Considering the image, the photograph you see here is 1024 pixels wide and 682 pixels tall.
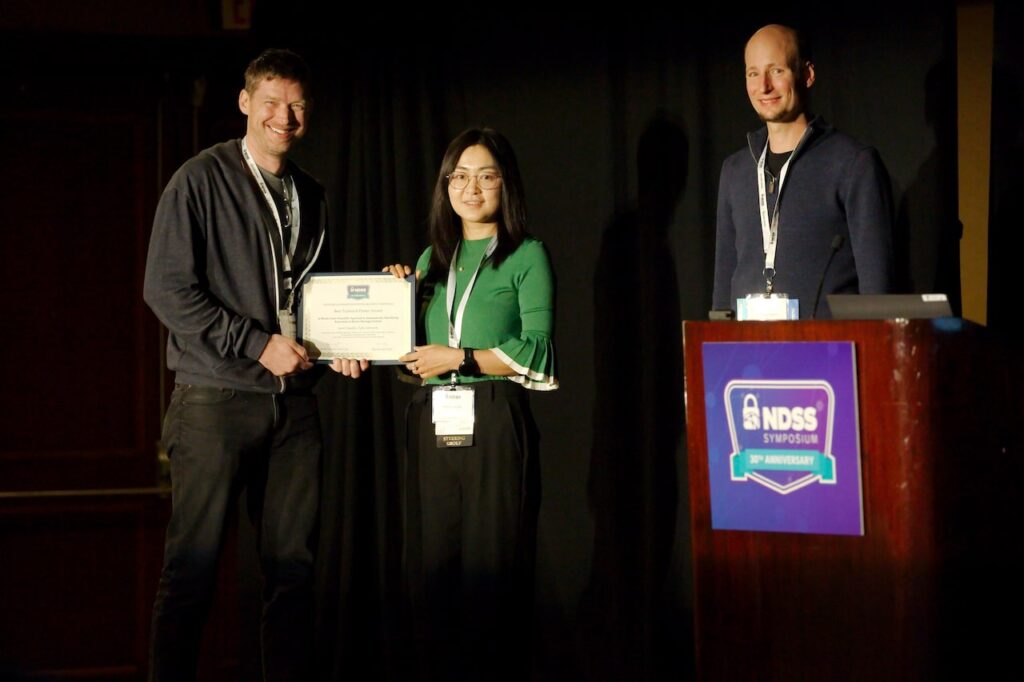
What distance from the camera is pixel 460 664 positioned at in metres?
2.92

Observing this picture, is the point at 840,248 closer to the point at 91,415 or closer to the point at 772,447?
the point at 772,447

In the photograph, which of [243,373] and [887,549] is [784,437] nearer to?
[887,549]

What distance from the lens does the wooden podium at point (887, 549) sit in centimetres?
195

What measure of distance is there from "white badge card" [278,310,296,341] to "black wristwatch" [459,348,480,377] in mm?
468

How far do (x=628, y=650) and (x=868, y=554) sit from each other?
194cm

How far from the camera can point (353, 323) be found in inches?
114

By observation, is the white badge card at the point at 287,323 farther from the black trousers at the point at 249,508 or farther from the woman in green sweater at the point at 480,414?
the woman in green sweater at the point at 480,414

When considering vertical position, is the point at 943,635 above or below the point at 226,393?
below

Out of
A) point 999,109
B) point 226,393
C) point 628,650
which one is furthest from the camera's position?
point 628,650

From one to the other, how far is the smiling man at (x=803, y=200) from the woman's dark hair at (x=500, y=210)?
624mm

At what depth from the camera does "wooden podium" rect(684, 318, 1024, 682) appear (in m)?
1.95

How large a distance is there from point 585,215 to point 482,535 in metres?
1.52

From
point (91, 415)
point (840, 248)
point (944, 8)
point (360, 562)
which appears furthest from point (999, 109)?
point (91, 415)

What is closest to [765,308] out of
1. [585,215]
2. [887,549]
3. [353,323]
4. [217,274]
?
[887,549]
